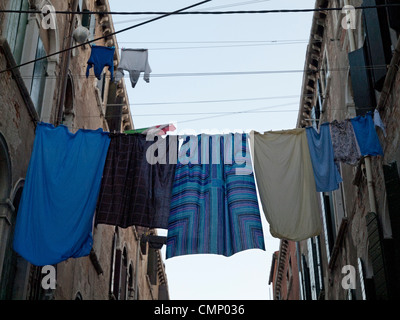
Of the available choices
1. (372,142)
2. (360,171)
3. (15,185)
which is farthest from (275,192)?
(15,185)

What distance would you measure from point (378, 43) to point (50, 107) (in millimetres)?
5279

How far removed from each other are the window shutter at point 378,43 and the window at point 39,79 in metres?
5.12

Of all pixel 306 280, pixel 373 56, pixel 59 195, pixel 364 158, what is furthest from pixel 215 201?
pixel 306 280

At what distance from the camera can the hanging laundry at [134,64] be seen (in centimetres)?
1227

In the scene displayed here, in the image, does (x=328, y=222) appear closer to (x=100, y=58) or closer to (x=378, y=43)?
(x=378, y=43)

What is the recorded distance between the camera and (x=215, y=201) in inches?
338

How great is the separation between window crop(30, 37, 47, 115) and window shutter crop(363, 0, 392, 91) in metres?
5.12

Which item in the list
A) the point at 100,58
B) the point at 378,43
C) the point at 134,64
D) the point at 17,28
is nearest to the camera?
the point at 378,43

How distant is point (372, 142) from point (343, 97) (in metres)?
4.14

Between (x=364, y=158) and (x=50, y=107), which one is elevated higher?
(x=50, y=107)

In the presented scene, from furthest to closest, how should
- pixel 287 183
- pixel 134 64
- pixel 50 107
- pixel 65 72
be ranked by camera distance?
pixel 134 64 → pixel 65 72 → pixel 50 107 → pixel 287 183

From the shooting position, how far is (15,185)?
8734 millimetres
